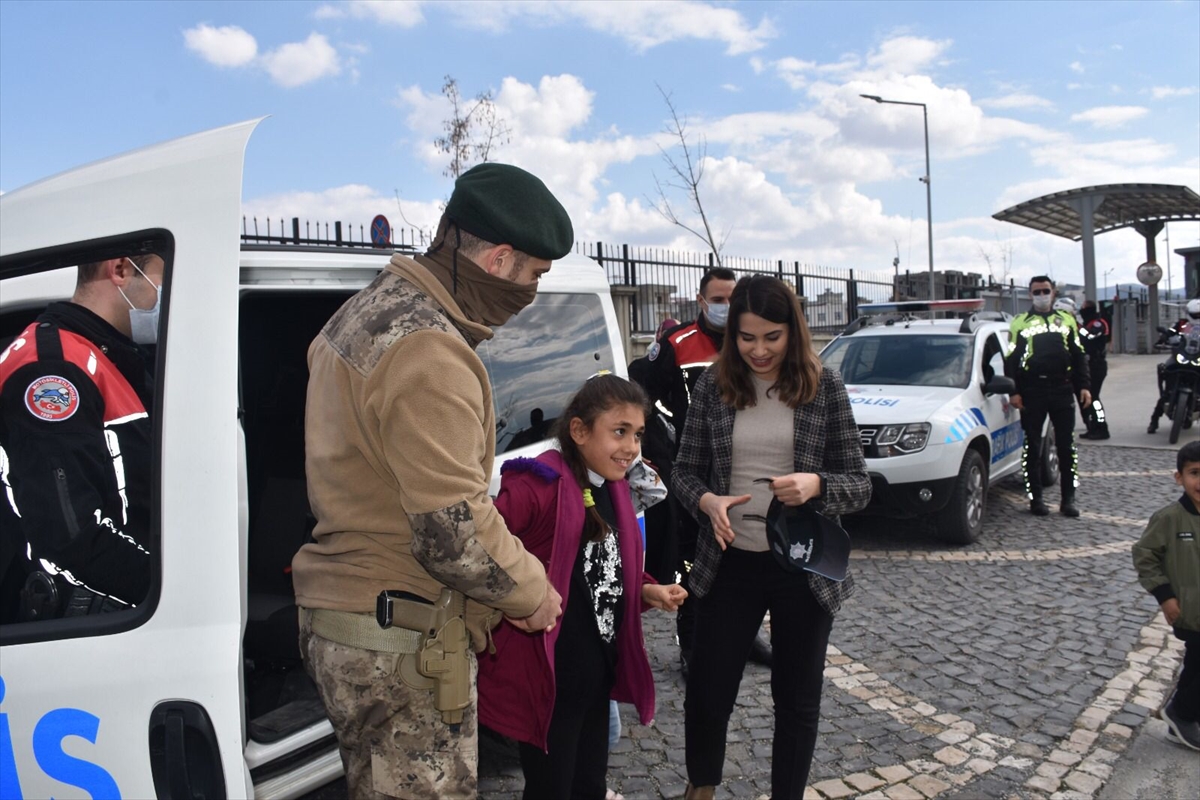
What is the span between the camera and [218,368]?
170 centimetres

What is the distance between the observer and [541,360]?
358cm

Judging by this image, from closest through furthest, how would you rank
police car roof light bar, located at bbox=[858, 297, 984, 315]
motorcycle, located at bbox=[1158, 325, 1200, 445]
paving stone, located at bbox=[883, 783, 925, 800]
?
paving stone, located at bbox=[883, 783, 925, 800], police car roof light bar, located at bbox=[858, 297, 984, 315], motorcycle, located at bbox=[1158, 325, 1200, 445]

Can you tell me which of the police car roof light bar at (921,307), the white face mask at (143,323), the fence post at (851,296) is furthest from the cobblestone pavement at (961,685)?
the fence post at (851,296)

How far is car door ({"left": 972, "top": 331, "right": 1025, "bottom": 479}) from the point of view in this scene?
7375 millimetres

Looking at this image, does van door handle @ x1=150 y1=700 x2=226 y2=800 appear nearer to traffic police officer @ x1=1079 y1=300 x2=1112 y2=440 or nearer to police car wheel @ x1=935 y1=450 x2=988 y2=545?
police car wheel @ x1=935 y1=450 x2=988 y2=545

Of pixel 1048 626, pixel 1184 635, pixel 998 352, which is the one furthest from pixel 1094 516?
→ pixel 1184 635

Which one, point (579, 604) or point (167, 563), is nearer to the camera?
point (167, 563)

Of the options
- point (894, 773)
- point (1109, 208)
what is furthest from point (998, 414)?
point (1109, 208)

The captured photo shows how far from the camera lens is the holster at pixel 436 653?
175cm

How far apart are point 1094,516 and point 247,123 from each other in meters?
7.86

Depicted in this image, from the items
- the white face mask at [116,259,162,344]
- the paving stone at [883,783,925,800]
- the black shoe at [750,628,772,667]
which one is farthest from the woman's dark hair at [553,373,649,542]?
the black shoe at [750,628,772,667]

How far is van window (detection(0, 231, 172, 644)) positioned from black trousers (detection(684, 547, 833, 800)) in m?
1.66

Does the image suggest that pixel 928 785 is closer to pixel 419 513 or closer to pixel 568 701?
pixel 568 701

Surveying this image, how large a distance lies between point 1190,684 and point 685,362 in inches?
96.7
